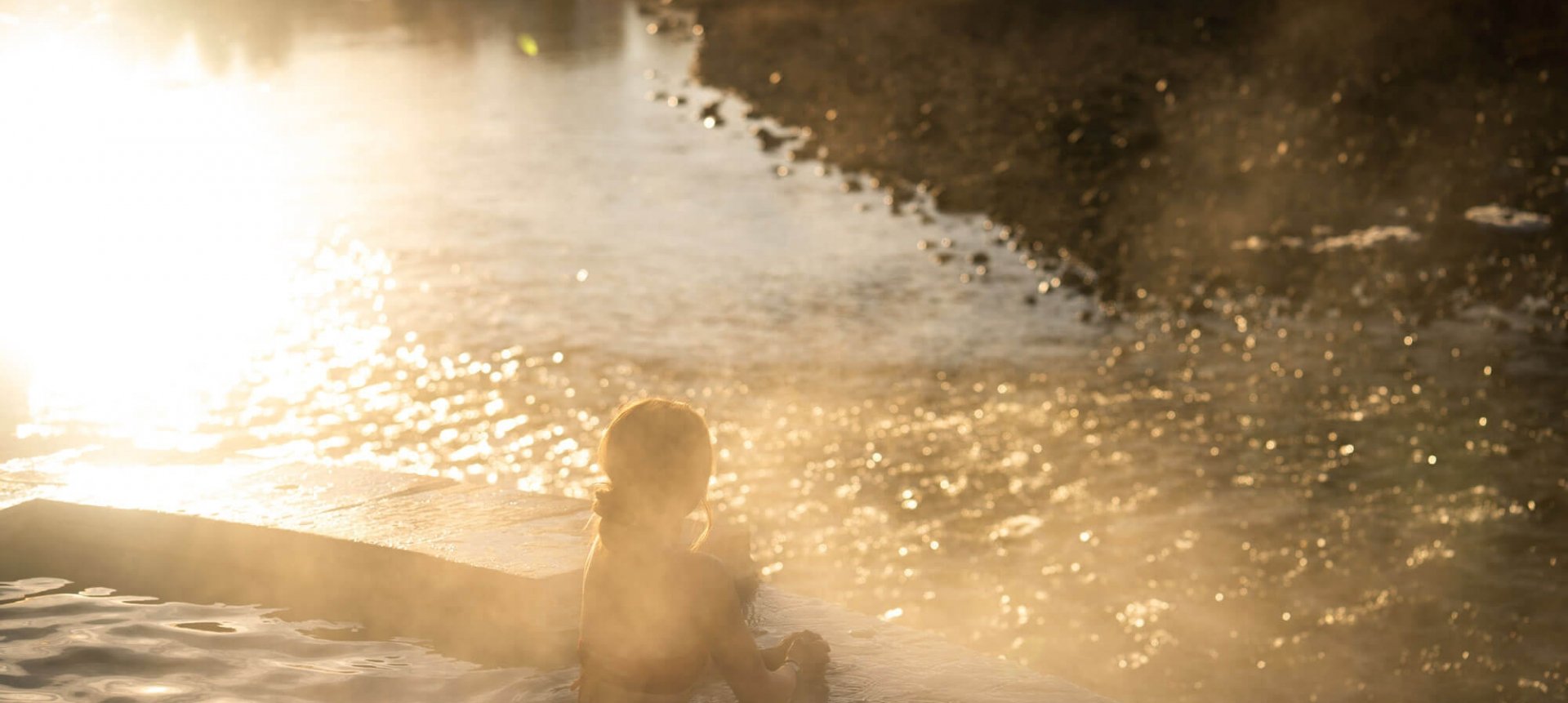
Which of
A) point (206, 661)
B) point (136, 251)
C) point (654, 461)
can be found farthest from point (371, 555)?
point (136, 251)

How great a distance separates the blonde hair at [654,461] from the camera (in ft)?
11.0

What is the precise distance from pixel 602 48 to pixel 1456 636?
33217 mm

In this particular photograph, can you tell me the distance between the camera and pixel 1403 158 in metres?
16.1

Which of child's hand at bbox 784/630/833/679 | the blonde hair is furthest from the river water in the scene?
the blonde hair

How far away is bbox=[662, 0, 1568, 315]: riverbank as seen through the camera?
12633mm

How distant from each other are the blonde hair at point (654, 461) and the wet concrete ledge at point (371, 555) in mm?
983

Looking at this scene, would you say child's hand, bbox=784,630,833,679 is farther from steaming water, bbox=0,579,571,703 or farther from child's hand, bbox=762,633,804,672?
steaming water, bbox=0,579,571,703

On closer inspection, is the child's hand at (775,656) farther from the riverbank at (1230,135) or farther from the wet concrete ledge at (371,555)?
the riverbank at (1230,135)

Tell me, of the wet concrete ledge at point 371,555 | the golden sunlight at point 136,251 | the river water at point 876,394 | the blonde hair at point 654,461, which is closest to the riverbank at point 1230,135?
the river water at point 876,394

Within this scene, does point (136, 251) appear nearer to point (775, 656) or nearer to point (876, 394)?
point (876, 394)

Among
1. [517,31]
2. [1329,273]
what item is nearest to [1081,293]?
[1329,273]

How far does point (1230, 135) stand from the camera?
59.0 ft

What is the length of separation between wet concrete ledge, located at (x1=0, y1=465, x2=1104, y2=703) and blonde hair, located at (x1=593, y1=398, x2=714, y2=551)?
3.22 feet

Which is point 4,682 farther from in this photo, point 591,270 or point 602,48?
point 602,48
